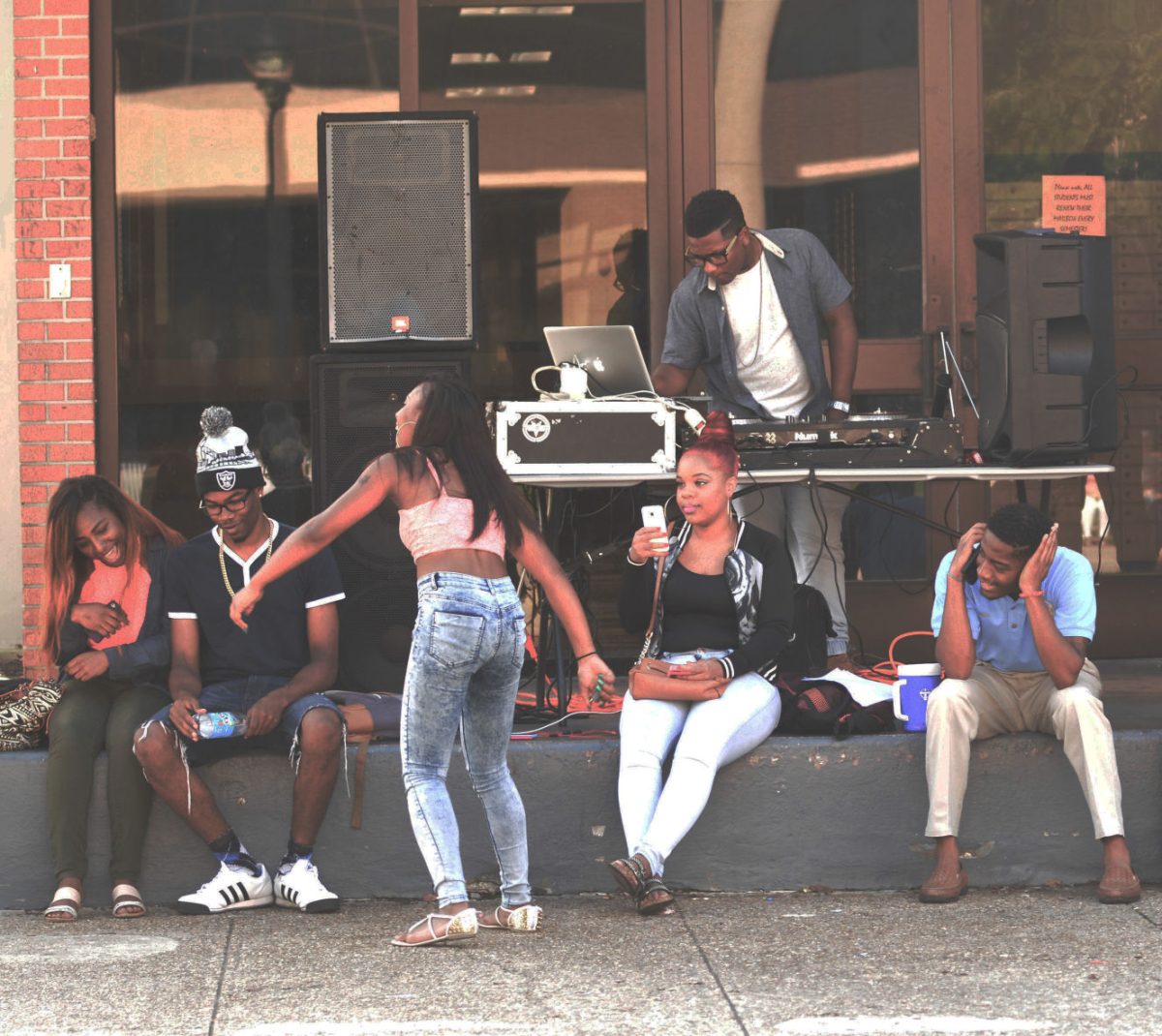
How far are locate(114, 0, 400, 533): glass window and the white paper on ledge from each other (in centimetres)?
237

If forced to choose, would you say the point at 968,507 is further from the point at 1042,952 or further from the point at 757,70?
the point at 1042,952

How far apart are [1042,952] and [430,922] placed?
58.1 inches

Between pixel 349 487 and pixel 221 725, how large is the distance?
884 millimetres

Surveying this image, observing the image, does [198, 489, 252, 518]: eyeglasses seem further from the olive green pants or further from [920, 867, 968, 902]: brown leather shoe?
[920, 867, 968, 902]: brown leather shoe

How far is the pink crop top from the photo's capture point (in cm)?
474

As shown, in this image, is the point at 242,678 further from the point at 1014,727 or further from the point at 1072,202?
the point at 1072,202

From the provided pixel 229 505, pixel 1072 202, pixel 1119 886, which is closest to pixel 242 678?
pixel 229 505

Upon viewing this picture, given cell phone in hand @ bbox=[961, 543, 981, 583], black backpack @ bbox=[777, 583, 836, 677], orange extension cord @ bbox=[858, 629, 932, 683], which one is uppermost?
cell phone in hand @ bbox=[961, 543, 981, 583]

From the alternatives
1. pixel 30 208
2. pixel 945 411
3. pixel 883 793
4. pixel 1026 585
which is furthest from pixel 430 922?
pixel 30 208

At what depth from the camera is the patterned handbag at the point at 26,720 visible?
543cm

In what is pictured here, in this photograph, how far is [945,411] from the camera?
20.5 feet

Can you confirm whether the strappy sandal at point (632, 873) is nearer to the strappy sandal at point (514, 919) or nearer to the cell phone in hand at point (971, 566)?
the strappy sandal at point (514, 919)

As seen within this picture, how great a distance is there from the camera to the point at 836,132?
7227 mm

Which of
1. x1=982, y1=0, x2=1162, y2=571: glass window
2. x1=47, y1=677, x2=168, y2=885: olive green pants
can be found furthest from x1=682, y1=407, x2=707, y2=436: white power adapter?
x1=982, y1=0, x2=1162, y2=571: glass window
